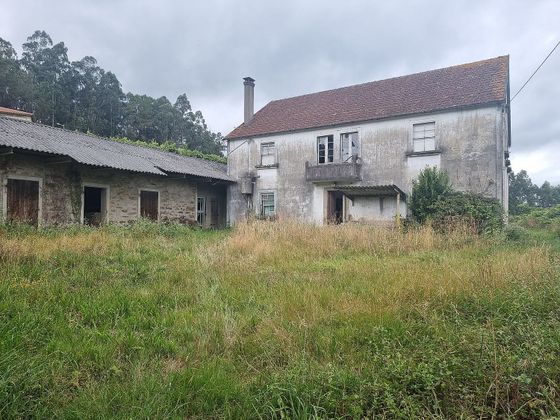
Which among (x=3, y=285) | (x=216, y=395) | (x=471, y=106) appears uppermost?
(x=471, y=106)

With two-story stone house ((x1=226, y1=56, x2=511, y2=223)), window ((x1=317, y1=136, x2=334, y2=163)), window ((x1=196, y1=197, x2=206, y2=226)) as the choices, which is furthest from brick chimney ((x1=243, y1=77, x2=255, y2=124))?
window ((x1=196, y1=197, x2=206, y2=226))

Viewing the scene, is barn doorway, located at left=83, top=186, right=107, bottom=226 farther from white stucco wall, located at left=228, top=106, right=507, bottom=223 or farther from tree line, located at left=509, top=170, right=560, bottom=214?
tree line, located at left=509, top=170, right=560, bottom=214

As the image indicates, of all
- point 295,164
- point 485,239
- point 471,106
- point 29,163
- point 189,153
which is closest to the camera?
point 485,239

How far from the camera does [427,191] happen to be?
13578mm

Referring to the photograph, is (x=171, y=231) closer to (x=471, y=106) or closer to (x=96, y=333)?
(x=96, y=333)

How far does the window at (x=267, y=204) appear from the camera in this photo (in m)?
19.3

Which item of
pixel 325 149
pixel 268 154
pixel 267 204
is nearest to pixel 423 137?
pixel 325 149

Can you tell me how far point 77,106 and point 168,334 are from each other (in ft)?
142

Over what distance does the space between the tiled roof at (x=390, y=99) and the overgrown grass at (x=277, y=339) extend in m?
11.6

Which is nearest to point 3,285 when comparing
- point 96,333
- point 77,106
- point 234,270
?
point 96,333

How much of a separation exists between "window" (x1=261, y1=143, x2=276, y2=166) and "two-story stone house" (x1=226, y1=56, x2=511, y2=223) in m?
0.06

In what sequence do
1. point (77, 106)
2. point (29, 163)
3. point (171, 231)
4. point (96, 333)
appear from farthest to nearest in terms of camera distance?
point (77, 106), point (171, 231), point (29, 163), point (96, 333)

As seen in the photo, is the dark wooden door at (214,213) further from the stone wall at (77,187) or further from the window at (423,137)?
the window at (423,137)

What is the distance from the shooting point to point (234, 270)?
229 inches
